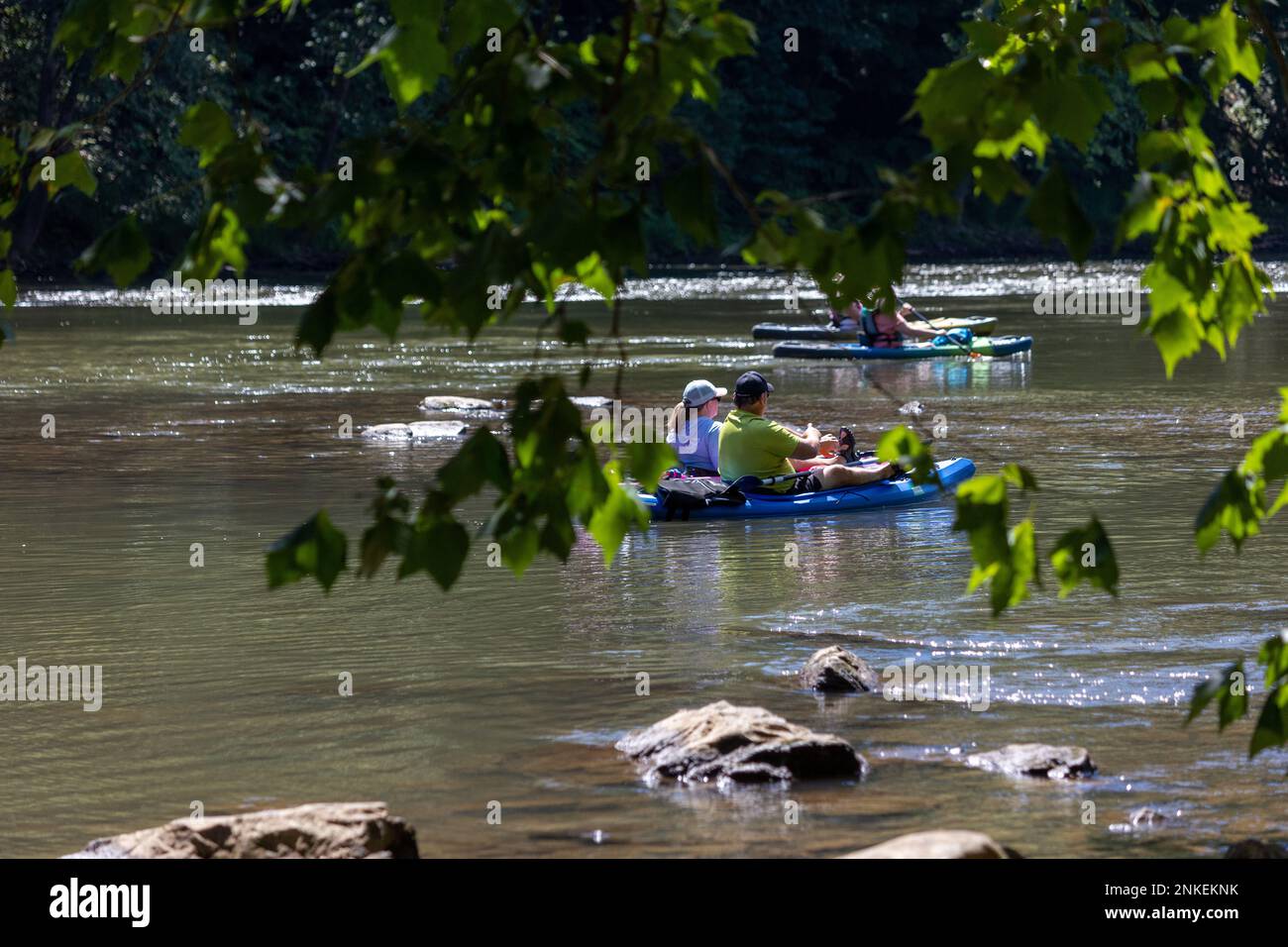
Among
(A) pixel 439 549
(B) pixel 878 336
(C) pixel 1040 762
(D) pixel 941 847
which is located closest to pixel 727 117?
(B) pixel 878 336

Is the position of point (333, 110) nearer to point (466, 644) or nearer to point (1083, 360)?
point (1083, 360)

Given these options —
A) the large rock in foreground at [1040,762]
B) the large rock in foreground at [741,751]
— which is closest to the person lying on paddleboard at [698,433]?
the large rock in foreground at [741,751]

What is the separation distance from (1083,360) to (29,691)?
20573mm

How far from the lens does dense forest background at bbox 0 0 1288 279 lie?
44.1 m

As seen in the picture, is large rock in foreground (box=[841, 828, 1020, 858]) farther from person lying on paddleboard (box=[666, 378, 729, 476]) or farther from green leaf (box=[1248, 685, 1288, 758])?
person lying on paddleboard (box=[666, 378, 729, 476])

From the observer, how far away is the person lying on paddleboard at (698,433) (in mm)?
14320

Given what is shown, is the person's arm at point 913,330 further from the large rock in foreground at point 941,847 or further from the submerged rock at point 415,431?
the large rock in foreground at point 941,847

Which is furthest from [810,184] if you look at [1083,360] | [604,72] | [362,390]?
[604,72]

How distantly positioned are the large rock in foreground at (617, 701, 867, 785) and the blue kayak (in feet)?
19.8

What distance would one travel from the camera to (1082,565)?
14.2 feet

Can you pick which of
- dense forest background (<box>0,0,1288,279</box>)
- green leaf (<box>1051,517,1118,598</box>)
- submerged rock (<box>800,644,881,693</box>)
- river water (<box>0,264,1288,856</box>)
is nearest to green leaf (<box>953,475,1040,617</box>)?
green leaf (<box>1051,517,1118,598</box>)

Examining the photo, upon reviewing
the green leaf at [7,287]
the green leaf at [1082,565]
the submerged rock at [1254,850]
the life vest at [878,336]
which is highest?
the life vest at [878,336]

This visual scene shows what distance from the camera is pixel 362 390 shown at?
77.9 ft

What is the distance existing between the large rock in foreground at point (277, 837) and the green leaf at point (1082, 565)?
242cm
